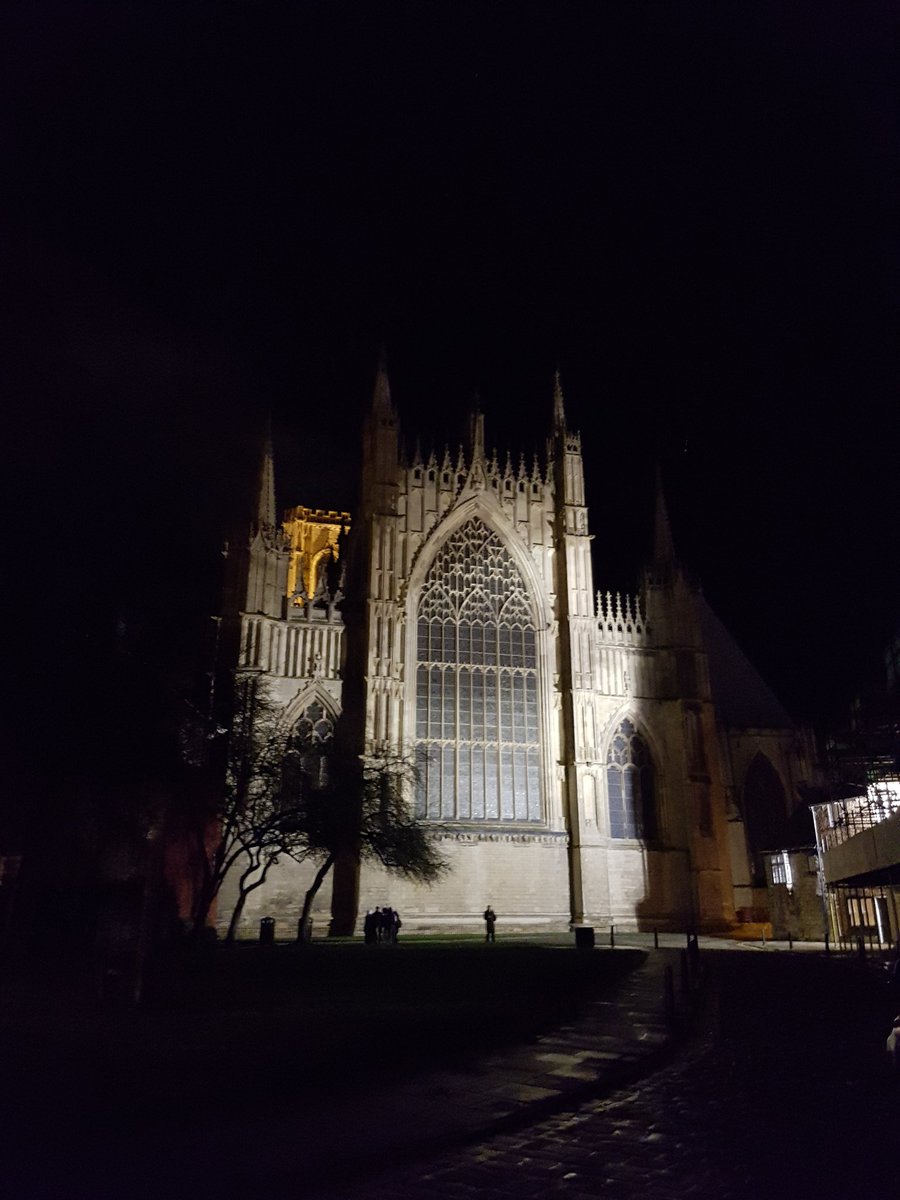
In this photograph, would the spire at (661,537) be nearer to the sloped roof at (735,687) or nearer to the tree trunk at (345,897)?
the sloped roof at (735,687)

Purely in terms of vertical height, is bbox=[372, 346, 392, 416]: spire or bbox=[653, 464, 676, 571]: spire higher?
bbox=[372, 346, 392, 416]: spire

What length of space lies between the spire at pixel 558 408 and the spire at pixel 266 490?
13.9 m

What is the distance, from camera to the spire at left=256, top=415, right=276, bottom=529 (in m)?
37.4

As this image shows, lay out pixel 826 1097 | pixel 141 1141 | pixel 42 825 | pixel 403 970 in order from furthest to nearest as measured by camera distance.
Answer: pixel 42 825, pixel 403 970, pixel 826 1097, pixel 141 1141

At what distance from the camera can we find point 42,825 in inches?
806

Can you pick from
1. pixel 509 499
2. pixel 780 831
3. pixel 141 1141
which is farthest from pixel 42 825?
pixel 780 831

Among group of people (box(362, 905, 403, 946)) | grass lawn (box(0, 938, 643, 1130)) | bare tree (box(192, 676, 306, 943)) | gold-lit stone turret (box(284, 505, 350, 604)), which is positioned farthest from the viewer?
gold-lit stone turret (box(284, 505, 350, 604))

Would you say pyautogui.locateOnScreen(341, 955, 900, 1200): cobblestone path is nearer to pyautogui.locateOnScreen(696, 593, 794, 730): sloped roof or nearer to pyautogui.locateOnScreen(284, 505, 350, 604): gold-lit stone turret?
pyautogui.locateOnScreen(696, 593, 794, 730): sloped roof

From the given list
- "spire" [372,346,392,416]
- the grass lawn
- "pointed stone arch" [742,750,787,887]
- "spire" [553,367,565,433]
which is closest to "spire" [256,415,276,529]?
"spire" [372,346,392,416]

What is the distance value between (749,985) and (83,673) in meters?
16.5

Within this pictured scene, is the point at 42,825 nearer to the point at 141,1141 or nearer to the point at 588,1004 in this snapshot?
the point at 588,1004

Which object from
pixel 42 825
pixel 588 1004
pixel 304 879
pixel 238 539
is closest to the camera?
pixel 588 1004

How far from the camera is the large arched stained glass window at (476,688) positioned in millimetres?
35281

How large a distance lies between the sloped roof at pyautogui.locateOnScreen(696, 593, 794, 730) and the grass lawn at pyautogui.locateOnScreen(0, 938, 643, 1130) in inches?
1265
